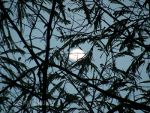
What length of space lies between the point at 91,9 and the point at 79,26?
33 cm

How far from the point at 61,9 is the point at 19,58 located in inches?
20.4

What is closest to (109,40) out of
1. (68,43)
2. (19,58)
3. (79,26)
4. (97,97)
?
(79,26)

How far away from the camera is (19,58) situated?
1.95 metres

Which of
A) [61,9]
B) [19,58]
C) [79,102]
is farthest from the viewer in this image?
[79,102]

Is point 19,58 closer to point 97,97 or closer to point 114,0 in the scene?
point 97,97

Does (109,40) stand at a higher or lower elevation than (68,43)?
lower

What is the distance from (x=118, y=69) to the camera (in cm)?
236

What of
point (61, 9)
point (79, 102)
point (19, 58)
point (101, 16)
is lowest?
point (79, 102)

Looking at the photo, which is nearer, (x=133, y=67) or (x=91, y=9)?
(x=133, y=67)

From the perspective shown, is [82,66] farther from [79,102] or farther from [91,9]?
[91,9]

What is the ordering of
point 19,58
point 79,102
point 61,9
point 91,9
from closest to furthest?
point 61,9 → point 19,58 → point 79,102 → point 91,9

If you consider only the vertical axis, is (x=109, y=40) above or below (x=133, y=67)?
above

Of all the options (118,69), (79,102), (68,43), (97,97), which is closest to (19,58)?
(68,43)

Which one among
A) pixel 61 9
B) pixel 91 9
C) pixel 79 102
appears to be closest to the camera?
pixel 61 9
